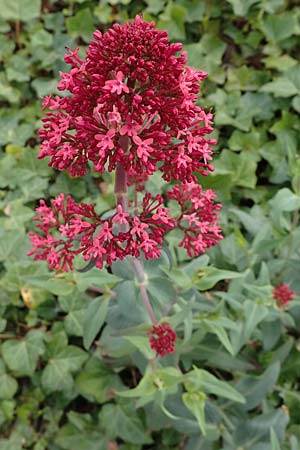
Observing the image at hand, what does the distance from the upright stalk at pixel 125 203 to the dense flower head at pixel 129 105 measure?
0.08 meters

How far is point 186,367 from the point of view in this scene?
9.31ft

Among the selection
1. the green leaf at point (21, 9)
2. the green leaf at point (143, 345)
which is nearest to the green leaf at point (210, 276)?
the green leaf at point (143, 345)

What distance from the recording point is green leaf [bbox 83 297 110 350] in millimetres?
2299

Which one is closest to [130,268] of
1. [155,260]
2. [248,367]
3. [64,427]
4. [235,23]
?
[155,260]

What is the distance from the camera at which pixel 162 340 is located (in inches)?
90.0

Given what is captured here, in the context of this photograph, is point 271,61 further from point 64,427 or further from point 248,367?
point 64,427

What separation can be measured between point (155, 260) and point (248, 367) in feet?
3.39

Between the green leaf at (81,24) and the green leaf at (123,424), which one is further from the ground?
the green leaf at (81,24)

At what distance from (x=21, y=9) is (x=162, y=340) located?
3.40 m

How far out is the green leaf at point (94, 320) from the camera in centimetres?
230

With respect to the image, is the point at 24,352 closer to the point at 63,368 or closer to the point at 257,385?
the point at 63,368

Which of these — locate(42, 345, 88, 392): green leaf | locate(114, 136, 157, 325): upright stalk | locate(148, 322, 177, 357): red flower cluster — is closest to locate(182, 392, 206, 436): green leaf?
locate(148, 322, 177, 357): red flower cluster

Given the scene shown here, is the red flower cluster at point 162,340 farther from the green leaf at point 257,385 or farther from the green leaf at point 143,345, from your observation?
the green leaf at point 257,385

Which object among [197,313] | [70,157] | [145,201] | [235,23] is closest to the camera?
[70,157]
